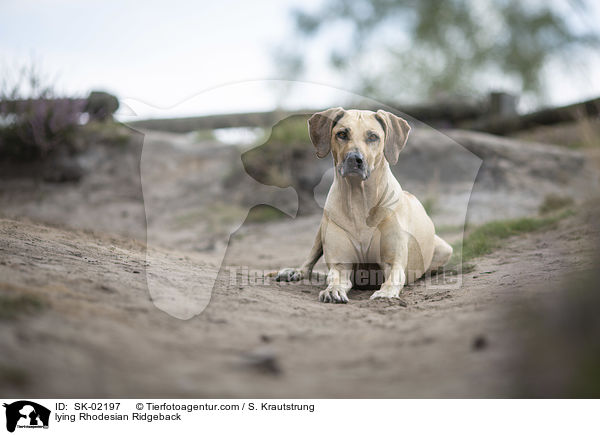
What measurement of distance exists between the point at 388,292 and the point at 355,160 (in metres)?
1.03

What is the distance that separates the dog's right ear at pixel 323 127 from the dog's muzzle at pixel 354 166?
318mm

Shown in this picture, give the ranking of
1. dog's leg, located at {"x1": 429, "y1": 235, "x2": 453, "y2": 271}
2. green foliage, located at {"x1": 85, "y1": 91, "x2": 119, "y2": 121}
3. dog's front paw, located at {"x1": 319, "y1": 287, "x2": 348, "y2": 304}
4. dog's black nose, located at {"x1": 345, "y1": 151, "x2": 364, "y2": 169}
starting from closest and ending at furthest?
1. dog's front paw, located at {"x1": 319, "y1": 287, "x2": 348, "y2": 304}
2. dog's black nose, located at {"x1": 345, "y1": 151, "x2": 364, "y2": 169}
3. dog's leg, located at {"x1": 429, "y1": 235, "x2": 453, "y2": 271}
4. green foliage, located at {"x1": 85, "y1": 91, "x2": 119, "y2": 121}

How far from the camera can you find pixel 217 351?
2.19 metres

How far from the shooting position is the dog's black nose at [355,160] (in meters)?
3.78

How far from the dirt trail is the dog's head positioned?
1058 mm

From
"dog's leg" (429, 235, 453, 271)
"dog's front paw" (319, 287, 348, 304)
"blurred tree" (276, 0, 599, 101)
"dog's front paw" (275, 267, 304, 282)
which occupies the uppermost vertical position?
"blurred tree" (276, 0, 599, 101)

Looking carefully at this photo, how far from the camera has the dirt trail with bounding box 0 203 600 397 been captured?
178cm

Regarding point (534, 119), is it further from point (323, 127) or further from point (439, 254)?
point (323, 127)
